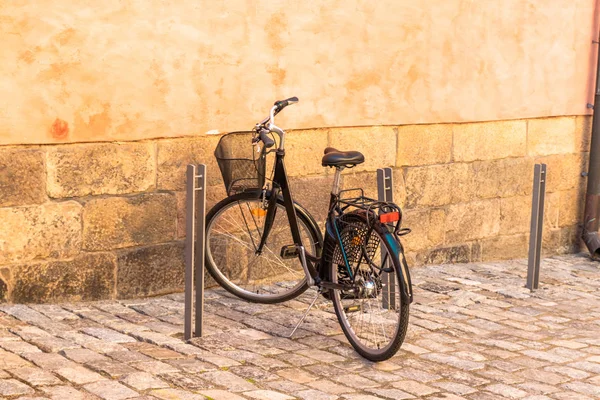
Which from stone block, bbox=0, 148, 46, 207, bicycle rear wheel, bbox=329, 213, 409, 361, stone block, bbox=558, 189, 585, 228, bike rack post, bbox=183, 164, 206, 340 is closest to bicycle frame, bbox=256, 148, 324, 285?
bicycle rear wheel, bbox=329, 213, 409, 361

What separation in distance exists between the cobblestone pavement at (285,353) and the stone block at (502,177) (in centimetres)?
179

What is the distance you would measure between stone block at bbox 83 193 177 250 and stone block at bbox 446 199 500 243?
2799 millimetres

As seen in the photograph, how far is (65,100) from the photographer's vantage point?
248 inches

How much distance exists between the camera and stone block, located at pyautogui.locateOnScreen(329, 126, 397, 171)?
782 centimetres

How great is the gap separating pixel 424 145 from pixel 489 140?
833 mm

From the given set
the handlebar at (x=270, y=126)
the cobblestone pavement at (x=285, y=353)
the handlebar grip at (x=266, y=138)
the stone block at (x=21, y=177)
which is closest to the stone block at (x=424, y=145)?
the cobblestone pavement at (x=285, y=353)

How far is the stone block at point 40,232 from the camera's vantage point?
620cm

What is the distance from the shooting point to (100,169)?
6508 mm

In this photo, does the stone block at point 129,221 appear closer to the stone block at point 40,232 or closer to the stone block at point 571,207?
the stone block at point 40,232

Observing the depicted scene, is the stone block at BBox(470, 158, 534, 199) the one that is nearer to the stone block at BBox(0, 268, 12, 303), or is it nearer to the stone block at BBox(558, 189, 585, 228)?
the stone block at BBox(558, 189, 585, 228)

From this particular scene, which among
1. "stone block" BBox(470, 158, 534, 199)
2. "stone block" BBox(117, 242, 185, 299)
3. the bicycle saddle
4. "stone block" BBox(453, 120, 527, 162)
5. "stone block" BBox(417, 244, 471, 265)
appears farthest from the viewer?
"stone block" BBox(470, 158, 534, 199)

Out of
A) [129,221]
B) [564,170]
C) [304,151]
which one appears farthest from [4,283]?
[564,170]

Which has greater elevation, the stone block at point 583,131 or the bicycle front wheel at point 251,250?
the stone block at point 583,131

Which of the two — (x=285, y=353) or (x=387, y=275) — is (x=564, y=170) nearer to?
(x=387, y=275)
